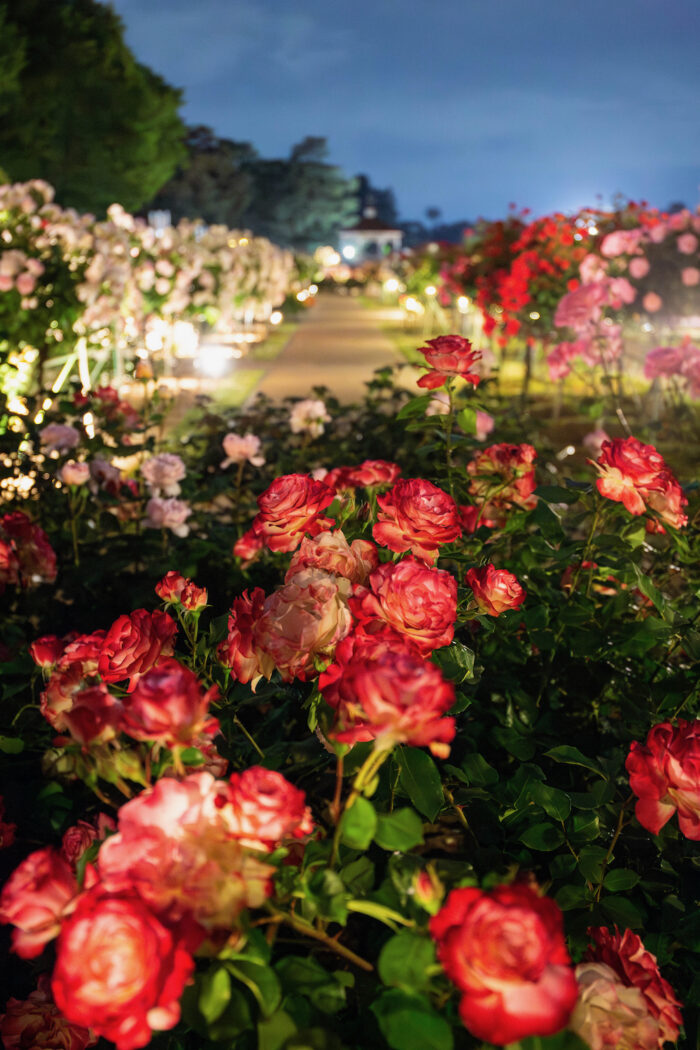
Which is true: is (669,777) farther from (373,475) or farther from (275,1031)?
(373,475)

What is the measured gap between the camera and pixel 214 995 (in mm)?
596

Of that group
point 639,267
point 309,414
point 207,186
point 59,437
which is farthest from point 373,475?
point 207,186

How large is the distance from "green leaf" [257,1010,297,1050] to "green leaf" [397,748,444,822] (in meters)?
0.27

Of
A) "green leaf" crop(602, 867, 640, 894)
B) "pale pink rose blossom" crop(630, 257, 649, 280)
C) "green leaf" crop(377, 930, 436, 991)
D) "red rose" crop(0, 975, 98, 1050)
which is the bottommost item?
"red rose" crop(0, 975, 98, 1050)

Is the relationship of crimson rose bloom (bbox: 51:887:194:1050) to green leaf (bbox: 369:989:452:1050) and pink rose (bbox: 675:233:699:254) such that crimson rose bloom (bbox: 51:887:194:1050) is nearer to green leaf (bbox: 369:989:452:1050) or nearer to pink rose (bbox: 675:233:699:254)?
green leaf (bbox: 369:989:452:1050)

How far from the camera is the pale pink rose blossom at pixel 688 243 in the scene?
593cm

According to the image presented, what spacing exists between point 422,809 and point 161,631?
0.34m

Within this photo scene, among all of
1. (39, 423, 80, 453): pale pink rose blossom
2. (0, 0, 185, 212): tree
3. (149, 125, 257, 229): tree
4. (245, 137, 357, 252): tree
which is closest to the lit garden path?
(39, 423, 80, 453): pale pink rose blossom

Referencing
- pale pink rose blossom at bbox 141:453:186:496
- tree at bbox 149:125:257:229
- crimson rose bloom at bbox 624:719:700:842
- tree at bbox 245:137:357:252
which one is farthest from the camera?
tree at bbox 245:137:357:252

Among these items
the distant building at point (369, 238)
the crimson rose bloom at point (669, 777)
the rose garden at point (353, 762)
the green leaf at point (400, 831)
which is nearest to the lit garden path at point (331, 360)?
the rose garden at point (353, 762)

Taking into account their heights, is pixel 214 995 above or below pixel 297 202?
below

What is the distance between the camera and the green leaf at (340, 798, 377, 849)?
2.03 ft

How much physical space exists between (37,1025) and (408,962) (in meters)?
0.54

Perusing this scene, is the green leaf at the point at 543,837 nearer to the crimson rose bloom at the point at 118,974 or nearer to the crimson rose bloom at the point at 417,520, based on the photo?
the crimson rose bloom at the point at 417,520
